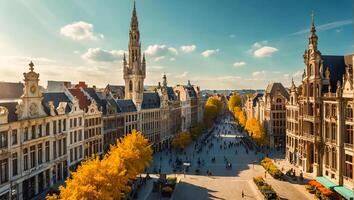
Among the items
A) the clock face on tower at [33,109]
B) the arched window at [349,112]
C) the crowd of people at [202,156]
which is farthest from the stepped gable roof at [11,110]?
the arched window at [349,112]

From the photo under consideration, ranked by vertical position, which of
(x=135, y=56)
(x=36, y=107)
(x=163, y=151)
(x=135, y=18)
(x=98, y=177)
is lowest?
(x=163, y=151)

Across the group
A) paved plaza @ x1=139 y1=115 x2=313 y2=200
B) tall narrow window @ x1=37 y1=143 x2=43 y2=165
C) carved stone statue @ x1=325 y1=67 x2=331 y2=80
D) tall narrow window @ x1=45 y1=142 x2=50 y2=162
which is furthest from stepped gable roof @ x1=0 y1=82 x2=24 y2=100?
carved stone statue @ x1=325 y1=67 x2=331 y2=80

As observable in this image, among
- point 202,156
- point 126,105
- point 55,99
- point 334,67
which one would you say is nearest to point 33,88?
point 55,99

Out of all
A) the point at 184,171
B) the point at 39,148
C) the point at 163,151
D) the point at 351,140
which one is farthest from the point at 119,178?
the point at 163,151

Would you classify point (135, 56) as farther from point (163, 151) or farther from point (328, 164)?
point (328, 164)

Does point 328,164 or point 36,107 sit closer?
point 36,107

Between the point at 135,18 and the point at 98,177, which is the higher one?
the point at 135,18

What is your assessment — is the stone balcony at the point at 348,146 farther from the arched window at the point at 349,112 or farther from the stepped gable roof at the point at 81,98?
the stepped gable roof at the point at 81,98
